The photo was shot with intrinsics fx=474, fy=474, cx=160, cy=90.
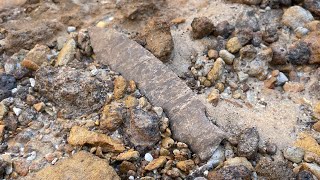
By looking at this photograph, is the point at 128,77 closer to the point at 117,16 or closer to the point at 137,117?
the point at 137,117

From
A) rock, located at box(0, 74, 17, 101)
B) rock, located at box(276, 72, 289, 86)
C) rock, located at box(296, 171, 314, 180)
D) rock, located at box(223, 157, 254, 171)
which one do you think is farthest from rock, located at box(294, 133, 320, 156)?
rock, located at box(0, 74, 17, 101)

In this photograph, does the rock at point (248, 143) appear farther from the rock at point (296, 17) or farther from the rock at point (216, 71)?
the rock at point (296, 17)

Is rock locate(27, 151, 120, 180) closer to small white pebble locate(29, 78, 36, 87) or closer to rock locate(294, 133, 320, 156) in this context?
small white pebble locate(29, 78, 36, 87)

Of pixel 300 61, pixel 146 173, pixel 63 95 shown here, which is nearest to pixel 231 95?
pixel 300 61

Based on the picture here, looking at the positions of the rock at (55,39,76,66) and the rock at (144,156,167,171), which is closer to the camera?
the rock at (144,156,167,171)

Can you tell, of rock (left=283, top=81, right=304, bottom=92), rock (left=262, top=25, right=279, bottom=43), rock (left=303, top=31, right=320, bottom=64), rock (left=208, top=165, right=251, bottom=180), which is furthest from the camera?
rock (left=262, top=25, right=279, bottom=43)
